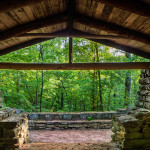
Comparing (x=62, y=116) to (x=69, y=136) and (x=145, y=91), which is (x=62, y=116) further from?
(x=145, y=91)

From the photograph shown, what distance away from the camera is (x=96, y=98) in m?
10.2

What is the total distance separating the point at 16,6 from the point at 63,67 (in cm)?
292

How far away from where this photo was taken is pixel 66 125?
7512 mm

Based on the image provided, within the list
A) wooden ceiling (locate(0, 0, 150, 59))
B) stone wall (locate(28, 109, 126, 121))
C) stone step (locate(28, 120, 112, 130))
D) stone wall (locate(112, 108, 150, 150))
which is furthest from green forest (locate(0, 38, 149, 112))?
stone wall (locate(112, 108, 150, 150))

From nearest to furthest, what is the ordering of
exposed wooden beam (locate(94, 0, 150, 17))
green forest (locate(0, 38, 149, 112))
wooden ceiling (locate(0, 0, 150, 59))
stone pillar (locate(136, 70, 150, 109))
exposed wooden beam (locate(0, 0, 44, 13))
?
1. exposed wooden beam (locate(0, 0, 44, 13))
2. exposed wooden beam (locate(94, 0, 150, 17))
3. wooden ceiling (locate(0, 0, 150, 59))
4. stone pillar (locate(136, 70, 150, 109))
5. green forest (locate(0, 38, 149, 112))

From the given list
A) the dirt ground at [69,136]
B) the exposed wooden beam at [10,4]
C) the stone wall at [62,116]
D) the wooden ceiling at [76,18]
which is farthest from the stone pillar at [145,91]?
the exposed wooden beam at [10,4]

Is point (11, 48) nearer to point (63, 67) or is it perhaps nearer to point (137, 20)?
point (63, 67)

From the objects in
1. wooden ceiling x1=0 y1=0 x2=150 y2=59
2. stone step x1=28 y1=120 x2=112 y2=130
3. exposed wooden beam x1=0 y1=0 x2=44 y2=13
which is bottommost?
stone step x1=28 y1=120 x2=112 y2=130

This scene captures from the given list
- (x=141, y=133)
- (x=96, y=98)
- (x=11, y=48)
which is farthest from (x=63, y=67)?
(x=96, y=98)

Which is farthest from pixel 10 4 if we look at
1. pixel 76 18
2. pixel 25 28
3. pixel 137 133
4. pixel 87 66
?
pixel 137 133

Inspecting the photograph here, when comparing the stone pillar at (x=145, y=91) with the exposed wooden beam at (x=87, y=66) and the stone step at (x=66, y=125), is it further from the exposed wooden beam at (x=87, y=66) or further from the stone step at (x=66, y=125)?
the stone step at (x=66, y=125)

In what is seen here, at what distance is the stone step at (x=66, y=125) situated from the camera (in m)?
7.48

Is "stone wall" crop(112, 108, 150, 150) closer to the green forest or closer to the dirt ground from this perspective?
the dirt ground

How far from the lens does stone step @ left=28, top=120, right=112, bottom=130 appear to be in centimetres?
748
